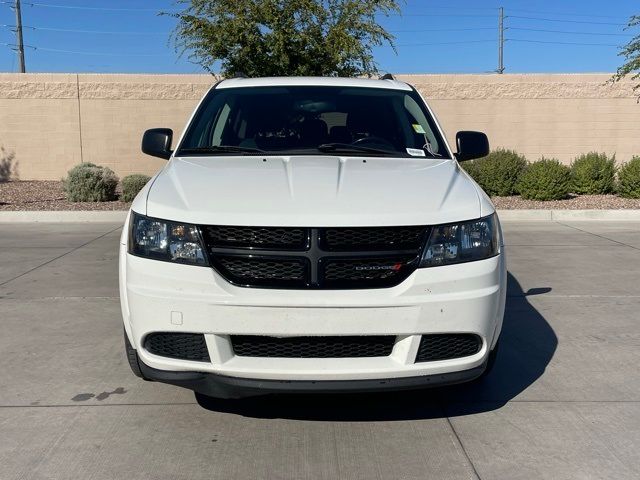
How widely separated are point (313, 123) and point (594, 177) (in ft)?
38.3

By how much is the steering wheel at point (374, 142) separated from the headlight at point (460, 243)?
4.56 ft

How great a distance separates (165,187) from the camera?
3625mm

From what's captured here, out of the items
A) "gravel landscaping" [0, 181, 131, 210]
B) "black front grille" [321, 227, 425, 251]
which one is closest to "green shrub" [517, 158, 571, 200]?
"gravel landscaping" [0, 181, 131, 210]

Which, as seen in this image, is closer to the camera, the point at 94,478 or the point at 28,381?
the point at 94,478

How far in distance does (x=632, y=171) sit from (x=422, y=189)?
11.9 m

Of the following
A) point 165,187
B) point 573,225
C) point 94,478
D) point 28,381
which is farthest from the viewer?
point 573,225

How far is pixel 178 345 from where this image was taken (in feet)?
10.6

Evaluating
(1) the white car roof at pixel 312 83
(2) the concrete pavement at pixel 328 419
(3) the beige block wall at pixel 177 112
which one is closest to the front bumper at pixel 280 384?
(2) the concrete pavement at pixel 328 419

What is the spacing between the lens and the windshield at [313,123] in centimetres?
450

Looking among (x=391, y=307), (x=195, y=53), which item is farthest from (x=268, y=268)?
(x=195, y=53)

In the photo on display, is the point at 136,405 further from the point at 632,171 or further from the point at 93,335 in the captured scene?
the point at 632,171

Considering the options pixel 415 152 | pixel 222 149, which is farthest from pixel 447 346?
pixel 222 149

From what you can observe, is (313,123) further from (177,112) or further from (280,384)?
(177,112)

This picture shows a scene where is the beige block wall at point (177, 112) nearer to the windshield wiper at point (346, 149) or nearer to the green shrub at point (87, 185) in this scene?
the green shrub at point (87, 185)
